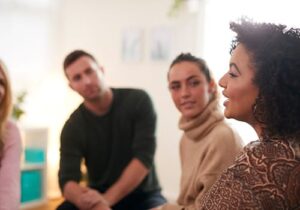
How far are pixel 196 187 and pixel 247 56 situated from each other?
0.62 meters

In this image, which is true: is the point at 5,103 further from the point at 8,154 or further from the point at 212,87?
the point at 212,87

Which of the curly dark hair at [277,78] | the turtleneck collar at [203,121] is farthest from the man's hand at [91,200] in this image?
the curly dark hair at [277,78]

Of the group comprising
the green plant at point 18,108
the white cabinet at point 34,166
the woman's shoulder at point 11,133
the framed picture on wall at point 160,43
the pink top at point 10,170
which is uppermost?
the framed picture on wall at point 160,43

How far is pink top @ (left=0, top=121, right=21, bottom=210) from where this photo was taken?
66.3 inches

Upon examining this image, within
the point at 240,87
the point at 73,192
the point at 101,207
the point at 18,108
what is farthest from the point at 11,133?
the point at 18,108

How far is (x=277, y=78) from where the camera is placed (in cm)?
98

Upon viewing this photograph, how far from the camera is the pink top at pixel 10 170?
1685 mm

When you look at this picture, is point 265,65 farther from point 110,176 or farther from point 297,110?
point 110,176

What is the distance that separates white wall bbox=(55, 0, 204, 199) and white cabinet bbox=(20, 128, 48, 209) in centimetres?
67

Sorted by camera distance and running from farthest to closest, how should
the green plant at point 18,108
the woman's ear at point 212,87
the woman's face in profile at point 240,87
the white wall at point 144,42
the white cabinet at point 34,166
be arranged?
the white wall at point 144,42
the white cabinet at point 34,166
the green plant at point 18,108
the woman's ear at point 212,87
the woman's face in profile at point 240,87

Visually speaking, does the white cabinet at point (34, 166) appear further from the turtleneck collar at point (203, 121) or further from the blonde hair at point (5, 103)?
the turtleneck collar at point (203, 121)

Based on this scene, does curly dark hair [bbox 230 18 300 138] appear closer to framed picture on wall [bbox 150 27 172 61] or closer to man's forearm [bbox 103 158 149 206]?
man's forearm [bbox 103 158 149 206]

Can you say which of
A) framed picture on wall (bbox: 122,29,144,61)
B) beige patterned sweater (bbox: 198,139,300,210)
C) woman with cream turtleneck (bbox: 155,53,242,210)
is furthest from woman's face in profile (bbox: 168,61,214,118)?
framed picture on wall (bbox: 122,29,144,61)

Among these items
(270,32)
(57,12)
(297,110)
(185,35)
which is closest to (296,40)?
(270,32)
